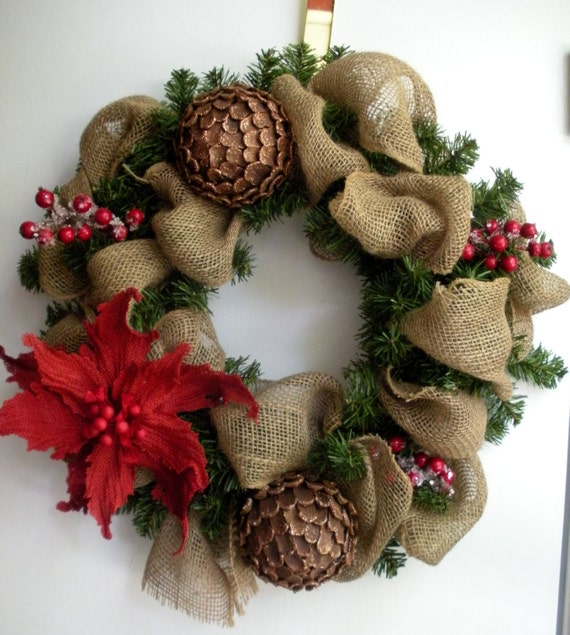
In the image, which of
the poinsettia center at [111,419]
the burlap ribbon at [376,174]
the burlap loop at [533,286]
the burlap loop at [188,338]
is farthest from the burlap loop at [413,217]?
the poinsettia center at [111,419]

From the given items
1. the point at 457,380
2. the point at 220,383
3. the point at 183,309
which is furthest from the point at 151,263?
the point at 457,380

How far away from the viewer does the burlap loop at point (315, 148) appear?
A: 2.27 ft

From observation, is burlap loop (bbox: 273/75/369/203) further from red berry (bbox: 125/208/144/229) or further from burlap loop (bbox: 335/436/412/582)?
burlap loop (bbox: 335/436/412/582)

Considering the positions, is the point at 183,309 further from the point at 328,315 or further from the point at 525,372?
the point at 525,372

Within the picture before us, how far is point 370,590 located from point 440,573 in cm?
10

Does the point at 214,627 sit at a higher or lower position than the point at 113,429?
lower

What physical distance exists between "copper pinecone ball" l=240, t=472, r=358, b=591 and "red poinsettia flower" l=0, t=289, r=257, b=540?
0.27 feet

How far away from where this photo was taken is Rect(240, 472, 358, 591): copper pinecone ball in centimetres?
65

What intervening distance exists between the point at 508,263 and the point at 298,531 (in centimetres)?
40

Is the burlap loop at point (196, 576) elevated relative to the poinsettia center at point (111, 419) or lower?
lower

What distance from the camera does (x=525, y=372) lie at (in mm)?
777

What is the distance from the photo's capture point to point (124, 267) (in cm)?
69

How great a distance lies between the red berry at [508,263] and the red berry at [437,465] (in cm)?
25

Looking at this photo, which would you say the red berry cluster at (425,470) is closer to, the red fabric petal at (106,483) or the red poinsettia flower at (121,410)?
the red poinsettia flower at (121,410)
